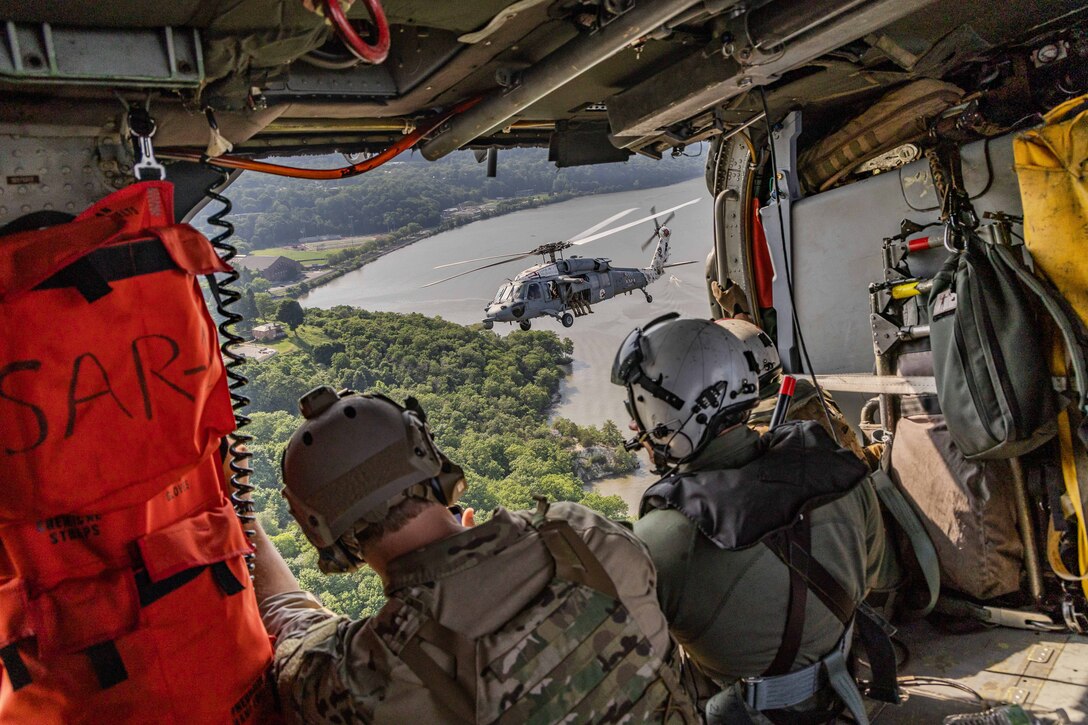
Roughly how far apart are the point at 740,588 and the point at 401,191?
17361 mm

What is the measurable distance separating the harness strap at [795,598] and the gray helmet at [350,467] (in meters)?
0.88

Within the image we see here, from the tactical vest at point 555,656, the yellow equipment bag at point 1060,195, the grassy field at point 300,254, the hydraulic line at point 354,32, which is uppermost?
the grassy field at point 300,254

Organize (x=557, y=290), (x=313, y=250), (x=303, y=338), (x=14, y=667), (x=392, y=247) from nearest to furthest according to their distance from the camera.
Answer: (x=14, y=667) < (x=303, y=338) < (x=313, y=250) < (x=557, y=290) < (x=392, y=247)

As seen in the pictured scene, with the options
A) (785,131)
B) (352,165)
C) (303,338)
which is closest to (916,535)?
(785,131)

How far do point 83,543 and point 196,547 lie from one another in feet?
0.57

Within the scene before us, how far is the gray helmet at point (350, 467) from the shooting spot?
1.35m

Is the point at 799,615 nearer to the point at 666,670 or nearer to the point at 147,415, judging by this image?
the point at 666,670

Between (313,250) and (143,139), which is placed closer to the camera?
(143,139)

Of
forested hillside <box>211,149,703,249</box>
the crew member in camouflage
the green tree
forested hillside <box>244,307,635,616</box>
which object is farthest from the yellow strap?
forested hillside <box>244,307,635,616</box>

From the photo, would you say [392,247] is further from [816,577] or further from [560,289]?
[816,577]

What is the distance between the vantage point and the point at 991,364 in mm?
2418

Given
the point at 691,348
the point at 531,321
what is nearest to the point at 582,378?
the point at 531,321

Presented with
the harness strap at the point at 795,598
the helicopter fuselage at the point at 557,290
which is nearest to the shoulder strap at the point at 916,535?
the harness strap at the point at 795,598

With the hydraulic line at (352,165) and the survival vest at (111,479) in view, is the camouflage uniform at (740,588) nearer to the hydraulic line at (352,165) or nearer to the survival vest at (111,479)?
the survival vest at (111,479)
